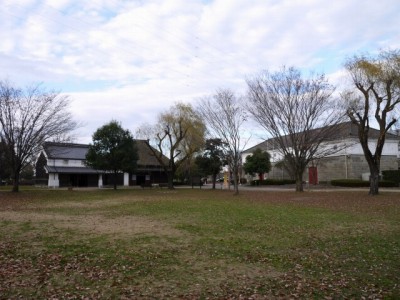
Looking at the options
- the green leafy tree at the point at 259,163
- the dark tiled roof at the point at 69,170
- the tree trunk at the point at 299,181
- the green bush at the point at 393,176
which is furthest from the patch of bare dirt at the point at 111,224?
the green leafy tree at the point at 259,163

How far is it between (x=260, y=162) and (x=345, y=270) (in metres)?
44.8

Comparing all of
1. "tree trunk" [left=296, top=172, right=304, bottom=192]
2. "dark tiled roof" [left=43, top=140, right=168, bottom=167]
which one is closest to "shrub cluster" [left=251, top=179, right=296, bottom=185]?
"dark tiled roof" [left=43, top=140, right=168, bottom=167]

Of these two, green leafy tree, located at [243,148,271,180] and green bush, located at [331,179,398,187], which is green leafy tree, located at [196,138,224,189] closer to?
green leafy tree, located at [243,148,271,180]

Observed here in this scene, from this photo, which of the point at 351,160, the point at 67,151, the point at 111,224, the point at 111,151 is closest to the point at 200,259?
the point at 111,224

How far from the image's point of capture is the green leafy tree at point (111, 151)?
36.1m

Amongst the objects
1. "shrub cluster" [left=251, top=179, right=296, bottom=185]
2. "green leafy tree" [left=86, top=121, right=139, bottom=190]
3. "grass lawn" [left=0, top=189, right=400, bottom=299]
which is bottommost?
"grass lawn" [left=0, top=189, right=400, bottom=299]

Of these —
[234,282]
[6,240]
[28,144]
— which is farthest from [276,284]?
[28,144]

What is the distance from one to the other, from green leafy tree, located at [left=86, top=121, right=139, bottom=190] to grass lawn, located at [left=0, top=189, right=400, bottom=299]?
2395 centimetres

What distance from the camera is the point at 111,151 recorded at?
36.5 m

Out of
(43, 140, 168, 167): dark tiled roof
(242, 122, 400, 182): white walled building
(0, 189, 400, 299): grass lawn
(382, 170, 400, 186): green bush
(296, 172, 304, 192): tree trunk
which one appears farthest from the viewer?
(43, 140, 168, 167): dark tiled roof

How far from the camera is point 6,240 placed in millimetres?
8969

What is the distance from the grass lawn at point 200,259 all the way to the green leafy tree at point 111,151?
23.9 meters

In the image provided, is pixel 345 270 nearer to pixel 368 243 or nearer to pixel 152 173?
pixel 368 243

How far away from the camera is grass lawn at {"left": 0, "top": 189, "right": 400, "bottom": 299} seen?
5355 millimetres
